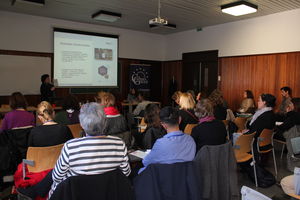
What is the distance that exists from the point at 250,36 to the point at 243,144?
5077mm

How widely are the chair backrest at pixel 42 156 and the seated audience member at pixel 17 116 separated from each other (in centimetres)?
136

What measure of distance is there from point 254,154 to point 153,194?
105 inches

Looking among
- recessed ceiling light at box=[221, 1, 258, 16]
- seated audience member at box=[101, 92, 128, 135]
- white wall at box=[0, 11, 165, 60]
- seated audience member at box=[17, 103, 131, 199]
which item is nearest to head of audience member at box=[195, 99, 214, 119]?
seated audience member at box=[101, 92, 128, 135]

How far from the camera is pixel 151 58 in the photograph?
10.4 metres

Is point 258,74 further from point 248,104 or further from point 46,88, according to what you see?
point 46,88

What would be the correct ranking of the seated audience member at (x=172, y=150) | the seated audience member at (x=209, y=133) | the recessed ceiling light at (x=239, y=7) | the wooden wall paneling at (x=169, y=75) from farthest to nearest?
the wooden wall paneling at (x=169, y=75), the recessed ceiling light at (x=239, y=7), the seated audience member at (x=209, y=133), the seated audience member at (x=172, y=150)

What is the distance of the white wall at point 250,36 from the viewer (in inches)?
267

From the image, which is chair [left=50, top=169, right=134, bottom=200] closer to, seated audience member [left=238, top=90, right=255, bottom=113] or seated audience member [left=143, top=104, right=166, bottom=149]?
seated audience member [left=143, top=104, right=166, bottom=149]

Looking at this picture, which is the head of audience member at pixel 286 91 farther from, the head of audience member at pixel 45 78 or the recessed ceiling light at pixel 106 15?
the head of audience member at pixel 45 78

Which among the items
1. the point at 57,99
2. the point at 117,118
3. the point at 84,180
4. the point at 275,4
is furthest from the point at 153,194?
the point at 57,99

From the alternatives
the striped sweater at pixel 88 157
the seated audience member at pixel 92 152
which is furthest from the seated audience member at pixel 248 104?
the striped sweater at pixel 88 157

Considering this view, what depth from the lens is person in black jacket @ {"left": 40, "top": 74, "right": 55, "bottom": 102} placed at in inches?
287

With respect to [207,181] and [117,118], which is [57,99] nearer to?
[117,118]

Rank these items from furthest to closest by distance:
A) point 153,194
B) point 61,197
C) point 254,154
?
point 254,154, point 153,194, point 61,197
